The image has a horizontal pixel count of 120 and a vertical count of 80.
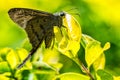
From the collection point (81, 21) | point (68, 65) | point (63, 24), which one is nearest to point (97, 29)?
point (81, 21)

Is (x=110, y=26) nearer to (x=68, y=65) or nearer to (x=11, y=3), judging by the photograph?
(x=68, y=65)

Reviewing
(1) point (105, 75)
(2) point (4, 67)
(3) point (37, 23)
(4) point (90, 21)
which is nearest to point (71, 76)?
(1) point (105, 75)

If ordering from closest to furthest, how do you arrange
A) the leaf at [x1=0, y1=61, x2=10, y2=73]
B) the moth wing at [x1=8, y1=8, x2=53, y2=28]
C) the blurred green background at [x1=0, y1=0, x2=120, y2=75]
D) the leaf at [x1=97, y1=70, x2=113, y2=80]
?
the leaf at [x1=97, y1=70, x2=113, y2=80], the leaf at [x1=0, y1=61, x2=10, y2=73], the moth wing at [x1=8, y1=8, x2=53, y2=28], the blurred green background at [x1=0, y1=0, x2=120, y2=75]

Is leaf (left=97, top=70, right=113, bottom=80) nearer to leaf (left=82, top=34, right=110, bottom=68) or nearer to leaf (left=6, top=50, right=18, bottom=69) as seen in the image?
leaf (left=82, top=34, right=110, bottom=68)

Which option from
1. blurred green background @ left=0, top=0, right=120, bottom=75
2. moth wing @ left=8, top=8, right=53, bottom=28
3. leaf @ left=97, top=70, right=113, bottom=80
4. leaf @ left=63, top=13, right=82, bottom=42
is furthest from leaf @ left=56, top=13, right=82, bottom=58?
blurred green background @ left=0, top=0, right=120, bottom=75

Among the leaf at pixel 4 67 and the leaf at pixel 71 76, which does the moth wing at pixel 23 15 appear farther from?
the leaf at pixel 71 76
